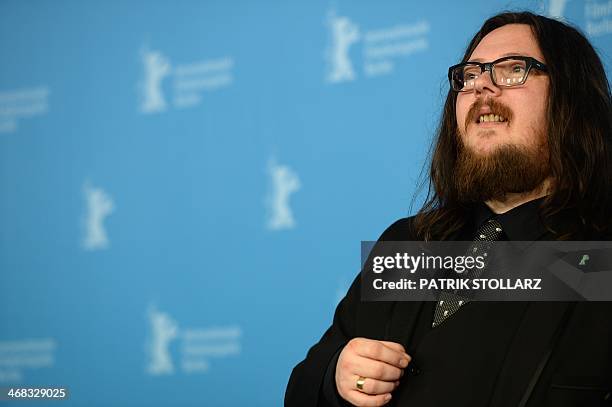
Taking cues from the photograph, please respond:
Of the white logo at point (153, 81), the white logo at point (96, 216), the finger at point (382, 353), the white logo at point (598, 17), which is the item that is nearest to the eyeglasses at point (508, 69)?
the finger at point (382, 353)

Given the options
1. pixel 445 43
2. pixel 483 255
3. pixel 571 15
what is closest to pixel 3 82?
pixel 445 43

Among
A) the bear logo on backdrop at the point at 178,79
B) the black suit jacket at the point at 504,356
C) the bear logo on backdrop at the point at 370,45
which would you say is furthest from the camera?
the bear logo on backdrop at the point at 178,79

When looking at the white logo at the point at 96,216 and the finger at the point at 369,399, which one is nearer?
the finger at the point at 369,399

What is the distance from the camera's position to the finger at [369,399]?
4.16 feet

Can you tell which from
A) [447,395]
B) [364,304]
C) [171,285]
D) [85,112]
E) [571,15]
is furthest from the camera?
[85,112]

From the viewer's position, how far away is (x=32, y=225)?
3.10m

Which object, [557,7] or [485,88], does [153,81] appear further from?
[485,88]

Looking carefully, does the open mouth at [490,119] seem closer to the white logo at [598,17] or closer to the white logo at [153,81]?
the white logo at [598,17]

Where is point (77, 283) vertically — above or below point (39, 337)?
above

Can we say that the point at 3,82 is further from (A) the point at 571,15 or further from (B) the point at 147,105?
(A) the point at 571,15

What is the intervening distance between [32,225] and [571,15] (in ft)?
7.28

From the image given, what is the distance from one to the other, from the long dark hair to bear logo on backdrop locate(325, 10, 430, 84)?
852mm

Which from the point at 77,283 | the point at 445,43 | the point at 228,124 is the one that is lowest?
the point at 77,283

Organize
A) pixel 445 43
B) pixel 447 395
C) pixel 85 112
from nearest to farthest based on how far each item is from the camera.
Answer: pixel 447 395, pixel 445 43, pixel 85 112
